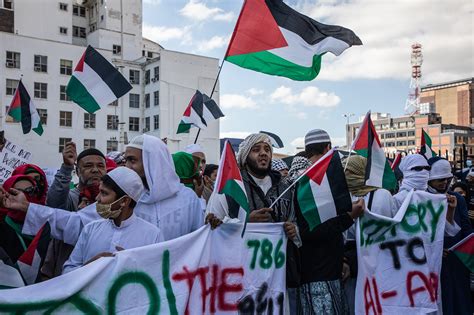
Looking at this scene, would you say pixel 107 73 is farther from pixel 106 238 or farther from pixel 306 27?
pixel 106 238

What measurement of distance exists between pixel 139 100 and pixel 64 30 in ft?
34.0

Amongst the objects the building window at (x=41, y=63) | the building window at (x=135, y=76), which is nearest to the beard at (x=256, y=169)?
the building window at (x=41, y=63)

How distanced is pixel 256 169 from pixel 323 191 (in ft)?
1.82

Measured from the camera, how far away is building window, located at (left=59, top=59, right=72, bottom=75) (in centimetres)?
4869

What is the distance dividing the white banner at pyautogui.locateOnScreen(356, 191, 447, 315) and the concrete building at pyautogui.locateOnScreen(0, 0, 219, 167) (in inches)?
1695

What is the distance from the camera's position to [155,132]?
51312mm

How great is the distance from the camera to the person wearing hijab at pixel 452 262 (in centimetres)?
572

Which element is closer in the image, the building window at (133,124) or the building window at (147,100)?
the building window at (133,124)

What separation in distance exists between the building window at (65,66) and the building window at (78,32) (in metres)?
7.34

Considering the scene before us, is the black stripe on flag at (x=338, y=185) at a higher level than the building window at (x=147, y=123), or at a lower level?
lower

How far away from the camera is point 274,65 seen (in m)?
4.99

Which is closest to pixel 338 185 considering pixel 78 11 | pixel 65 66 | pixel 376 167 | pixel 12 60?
pixel 376 167

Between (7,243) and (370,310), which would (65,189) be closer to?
(7,243)

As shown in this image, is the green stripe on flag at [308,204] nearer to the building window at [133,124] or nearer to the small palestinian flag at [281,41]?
the small palestinian flag at [281,41]
